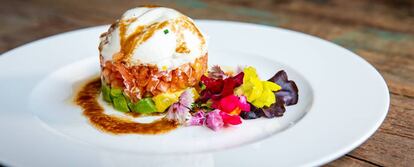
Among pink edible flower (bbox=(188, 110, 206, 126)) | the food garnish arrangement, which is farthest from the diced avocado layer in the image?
pink edible flower (bbox=(188, 110, 206, 126))

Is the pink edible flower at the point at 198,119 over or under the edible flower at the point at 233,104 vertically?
under

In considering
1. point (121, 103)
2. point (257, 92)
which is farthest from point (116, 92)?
→ point (257, 92)

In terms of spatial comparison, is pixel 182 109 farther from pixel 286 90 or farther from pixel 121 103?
pixel 286 90

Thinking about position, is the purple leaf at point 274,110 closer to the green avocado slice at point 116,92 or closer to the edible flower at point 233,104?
the edible flower at point 233,104

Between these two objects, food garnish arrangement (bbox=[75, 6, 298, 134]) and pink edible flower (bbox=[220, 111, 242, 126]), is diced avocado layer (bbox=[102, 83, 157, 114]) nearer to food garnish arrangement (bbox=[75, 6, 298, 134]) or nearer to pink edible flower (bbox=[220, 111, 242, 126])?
food garnish arrangement (bbox=[75, 6, 298, 134])

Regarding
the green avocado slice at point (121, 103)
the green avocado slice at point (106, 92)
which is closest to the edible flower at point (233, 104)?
the green avocado slice at point (121, 103)
